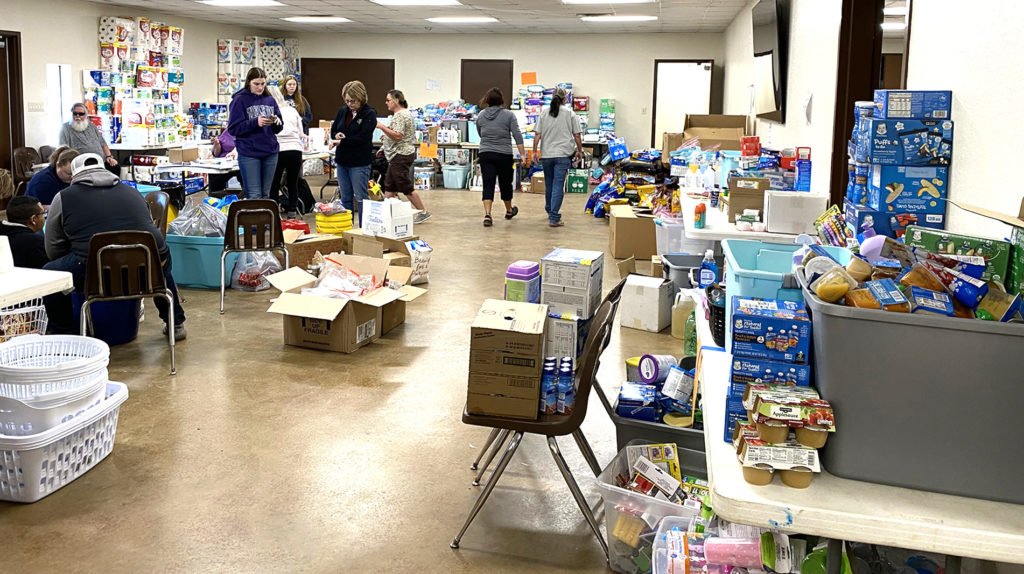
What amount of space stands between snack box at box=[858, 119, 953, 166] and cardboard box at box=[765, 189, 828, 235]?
178cm

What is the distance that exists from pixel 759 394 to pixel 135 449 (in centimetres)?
288

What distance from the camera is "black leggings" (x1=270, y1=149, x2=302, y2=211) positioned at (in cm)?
889

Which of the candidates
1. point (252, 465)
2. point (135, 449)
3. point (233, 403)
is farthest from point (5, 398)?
point (233, 403)

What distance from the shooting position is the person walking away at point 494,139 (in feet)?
32.4

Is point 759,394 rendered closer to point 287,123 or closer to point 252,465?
point 252,465

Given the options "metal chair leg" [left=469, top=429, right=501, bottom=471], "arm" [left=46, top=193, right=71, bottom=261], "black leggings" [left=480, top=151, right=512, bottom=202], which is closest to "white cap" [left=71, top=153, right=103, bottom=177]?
"arm" [left=46, top=193, right=71, bottom=261]

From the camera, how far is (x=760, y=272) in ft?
7.08

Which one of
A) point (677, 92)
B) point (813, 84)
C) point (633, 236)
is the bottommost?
point (633, 236)

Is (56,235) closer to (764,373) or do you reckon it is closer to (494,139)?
(764,373)

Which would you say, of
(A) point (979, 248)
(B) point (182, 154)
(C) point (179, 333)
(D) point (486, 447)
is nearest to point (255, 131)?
(C) point (179, 333)

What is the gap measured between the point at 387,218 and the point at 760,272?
15.3 feet

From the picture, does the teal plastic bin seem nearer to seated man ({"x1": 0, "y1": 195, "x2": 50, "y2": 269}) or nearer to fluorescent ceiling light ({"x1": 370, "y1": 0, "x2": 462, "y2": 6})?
seated man ({"x1": 0, "y1": 195, "x2": 50, "y2": 269})

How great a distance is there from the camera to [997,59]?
235cm

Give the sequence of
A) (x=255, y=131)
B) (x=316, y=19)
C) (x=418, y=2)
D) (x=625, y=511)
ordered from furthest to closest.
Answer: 1. (x=316, y=19)
2. (x=418, y=2)
3. (x=255, y=131)
4. (x=625, y=511)
